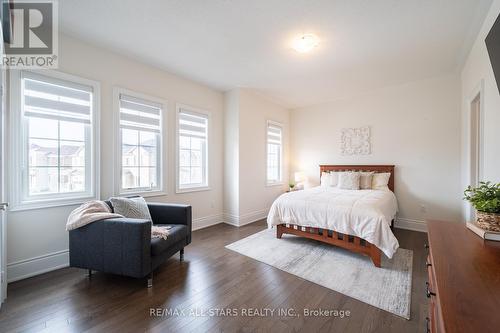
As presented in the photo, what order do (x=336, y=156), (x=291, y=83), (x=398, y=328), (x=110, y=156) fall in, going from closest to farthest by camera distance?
(x=398, y=328) < (x=110, y=156) < (x=291, y=83) < (x=336, y=156)

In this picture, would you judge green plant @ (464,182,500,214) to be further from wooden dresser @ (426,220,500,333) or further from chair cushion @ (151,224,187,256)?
chair cushion @ (151,224,187,256)

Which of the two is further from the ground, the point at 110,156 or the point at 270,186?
the point at 110,156

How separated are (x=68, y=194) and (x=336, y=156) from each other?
15.7ft

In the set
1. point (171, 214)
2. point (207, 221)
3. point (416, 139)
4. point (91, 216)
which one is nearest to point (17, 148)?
point (91, 216)

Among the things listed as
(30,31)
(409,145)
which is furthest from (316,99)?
(30,31)

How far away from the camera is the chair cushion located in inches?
83.1

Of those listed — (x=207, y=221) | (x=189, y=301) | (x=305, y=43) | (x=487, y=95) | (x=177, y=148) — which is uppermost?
(x=305, y=43)

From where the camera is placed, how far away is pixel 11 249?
2.15 meters

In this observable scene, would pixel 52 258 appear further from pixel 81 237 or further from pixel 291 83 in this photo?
pixel 291 83

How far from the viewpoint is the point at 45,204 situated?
235cm

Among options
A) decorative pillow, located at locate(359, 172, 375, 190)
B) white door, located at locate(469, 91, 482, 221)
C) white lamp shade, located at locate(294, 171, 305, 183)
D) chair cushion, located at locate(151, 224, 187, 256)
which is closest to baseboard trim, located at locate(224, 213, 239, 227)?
chair cushion, located at locate(151, 224, 187, 256)

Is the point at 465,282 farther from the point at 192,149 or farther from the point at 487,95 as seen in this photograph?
the point at 192,149

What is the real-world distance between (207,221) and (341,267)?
2.53 meters

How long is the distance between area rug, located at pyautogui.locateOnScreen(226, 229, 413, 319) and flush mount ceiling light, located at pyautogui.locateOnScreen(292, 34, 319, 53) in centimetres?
268
